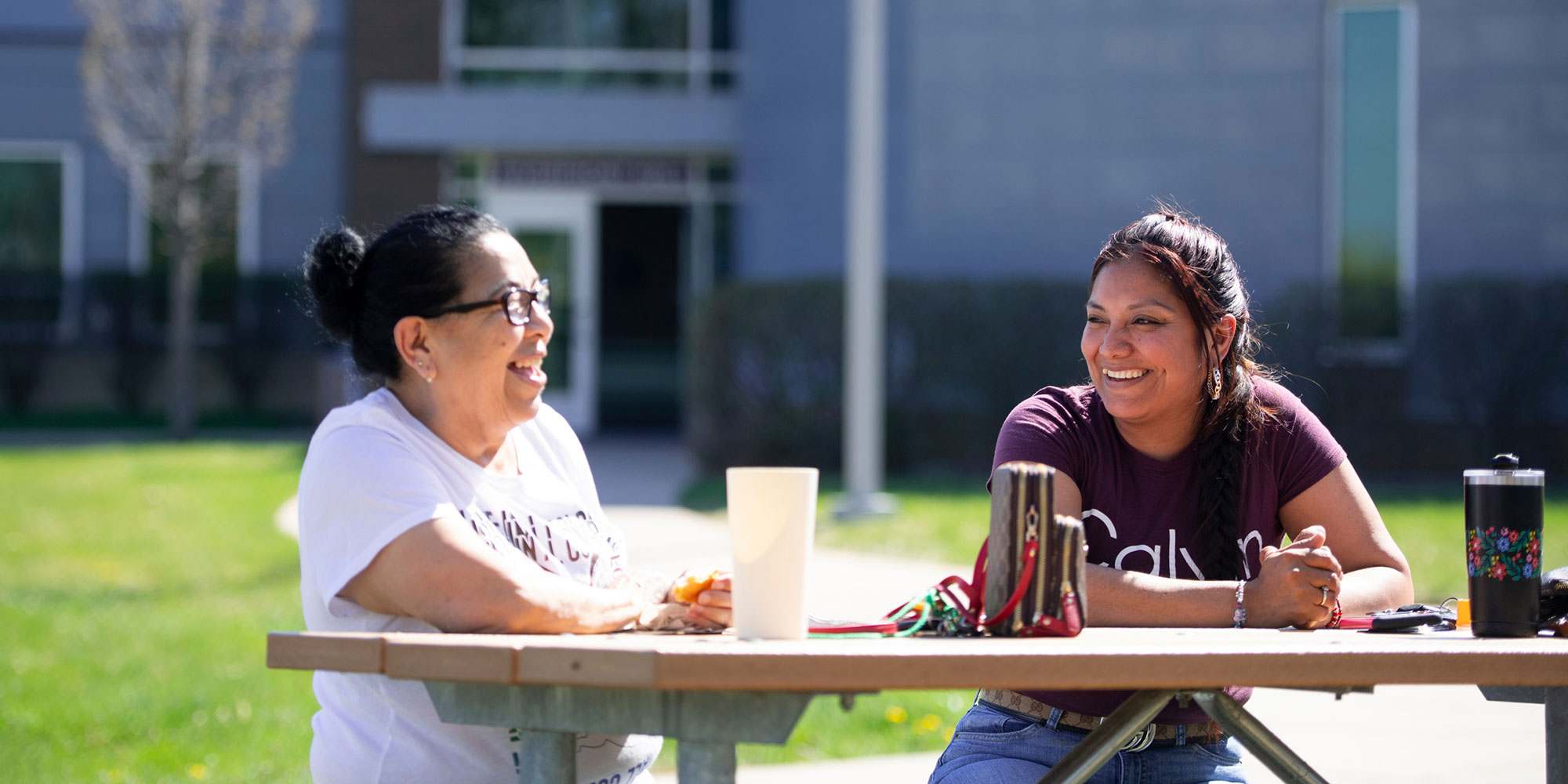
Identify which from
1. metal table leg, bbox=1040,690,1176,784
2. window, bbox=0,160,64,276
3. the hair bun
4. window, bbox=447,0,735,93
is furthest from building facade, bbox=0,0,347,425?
metal table leg, bbox=1040,690,1176,784

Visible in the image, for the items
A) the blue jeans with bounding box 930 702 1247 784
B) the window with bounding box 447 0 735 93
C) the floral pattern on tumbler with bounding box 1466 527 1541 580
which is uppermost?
the window with bounding box 447 0 735 93

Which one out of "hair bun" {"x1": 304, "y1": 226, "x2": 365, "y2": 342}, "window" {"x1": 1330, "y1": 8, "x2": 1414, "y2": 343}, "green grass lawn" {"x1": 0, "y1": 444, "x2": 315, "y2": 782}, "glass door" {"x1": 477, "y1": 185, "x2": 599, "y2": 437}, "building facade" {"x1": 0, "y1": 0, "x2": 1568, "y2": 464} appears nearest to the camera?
"hair bun" {"x1": 304, "y1": 226, "x2": 365, "y2": 342}

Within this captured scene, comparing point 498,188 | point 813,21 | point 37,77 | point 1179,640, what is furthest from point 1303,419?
point 37,77

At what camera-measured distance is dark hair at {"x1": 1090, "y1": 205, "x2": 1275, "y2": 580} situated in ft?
7.99

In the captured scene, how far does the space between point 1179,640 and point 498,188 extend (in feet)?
54.9

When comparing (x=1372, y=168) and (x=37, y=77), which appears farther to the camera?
(x=37, y=77)

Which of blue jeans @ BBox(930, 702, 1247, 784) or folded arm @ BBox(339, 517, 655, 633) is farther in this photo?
blue jeans @ BBox(930, 702, 1247, 784)

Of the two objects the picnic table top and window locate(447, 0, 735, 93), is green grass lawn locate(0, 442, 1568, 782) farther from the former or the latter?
window locate(447, 0, 735, 93)

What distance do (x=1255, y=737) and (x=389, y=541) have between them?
3.97 ft

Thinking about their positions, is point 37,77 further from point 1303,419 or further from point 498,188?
point 1303,419

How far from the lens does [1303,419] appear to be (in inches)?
99.6

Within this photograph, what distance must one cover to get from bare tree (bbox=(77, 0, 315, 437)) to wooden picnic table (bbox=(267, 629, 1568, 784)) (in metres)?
15.0

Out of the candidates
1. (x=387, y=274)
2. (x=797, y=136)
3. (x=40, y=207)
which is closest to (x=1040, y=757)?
(x=387, y=274)

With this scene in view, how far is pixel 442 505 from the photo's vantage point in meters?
2.04
